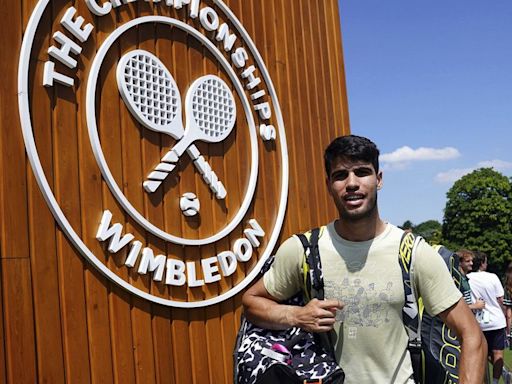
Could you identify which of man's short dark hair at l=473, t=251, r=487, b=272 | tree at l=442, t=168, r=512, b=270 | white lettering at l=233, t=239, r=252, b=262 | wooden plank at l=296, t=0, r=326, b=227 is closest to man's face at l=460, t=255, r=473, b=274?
man's short dark hair at l=473, t=251, r=487, b=272

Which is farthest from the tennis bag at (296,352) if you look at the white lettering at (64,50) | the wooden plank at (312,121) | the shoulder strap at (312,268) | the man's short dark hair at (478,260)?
the man's short dark hair at (478,260)

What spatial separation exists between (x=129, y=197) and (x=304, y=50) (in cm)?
208

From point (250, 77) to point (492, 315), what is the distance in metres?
3.60

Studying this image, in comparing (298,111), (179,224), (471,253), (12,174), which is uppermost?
(298,111)

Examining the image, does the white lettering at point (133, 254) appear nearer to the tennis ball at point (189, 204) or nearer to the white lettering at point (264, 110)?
the tennis ball at point (189, 204)

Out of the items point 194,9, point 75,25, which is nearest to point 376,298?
point 75,25

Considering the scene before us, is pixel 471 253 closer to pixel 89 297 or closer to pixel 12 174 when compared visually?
pixel 89 297

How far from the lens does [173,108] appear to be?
337cm

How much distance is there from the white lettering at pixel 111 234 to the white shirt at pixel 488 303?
13.4 ft

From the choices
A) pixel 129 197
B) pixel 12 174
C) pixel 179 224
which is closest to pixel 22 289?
pixel 12 174

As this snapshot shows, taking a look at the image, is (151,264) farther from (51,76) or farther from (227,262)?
(51,76)

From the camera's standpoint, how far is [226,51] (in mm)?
3795

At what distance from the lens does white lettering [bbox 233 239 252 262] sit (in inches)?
143

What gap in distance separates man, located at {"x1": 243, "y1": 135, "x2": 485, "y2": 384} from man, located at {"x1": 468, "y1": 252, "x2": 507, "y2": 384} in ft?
14.5
